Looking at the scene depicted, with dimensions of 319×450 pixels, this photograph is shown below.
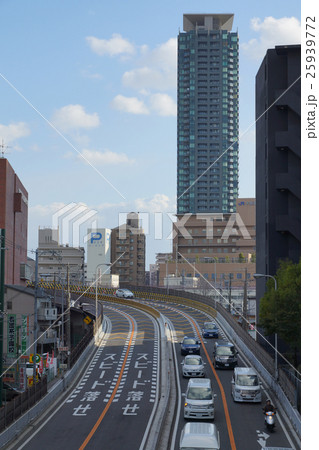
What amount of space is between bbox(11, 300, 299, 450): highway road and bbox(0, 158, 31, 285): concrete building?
2069cm

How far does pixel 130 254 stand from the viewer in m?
186

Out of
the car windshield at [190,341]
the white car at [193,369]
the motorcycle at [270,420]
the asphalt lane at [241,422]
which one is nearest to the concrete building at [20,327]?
the white car at [193,369]

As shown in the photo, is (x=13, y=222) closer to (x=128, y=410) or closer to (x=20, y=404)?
(x=128, y=410)

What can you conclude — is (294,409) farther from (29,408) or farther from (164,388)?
(29,408)

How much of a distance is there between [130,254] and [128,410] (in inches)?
5953

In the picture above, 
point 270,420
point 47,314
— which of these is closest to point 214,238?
point 47,314

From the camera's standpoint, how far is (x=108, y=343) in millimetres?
60906

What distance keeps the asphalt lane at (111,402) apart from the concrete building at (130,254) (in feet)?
395

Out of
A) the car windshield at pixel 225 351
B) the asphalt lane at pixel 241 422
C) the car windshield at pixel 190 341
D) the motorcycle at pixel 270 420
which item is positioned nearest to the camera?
the asphalt lane at pixel 241 422

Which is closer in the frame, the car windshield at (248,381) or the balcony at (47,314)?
the car windshield at (248,381)

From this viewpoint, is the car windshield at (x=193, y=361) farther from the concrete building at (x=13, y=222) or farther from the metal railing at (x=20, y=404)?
the concrete building at (x=13, y=222)

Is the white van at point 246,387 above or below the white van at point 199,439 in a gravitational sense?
below

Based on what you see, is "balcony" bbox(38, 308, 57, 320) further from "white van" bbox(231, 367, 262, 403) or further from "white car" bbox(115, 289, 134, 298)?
"white van" bbox(231, 367, 262, 403)

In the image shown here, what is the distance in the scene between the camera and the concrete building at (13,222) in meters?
72.7
